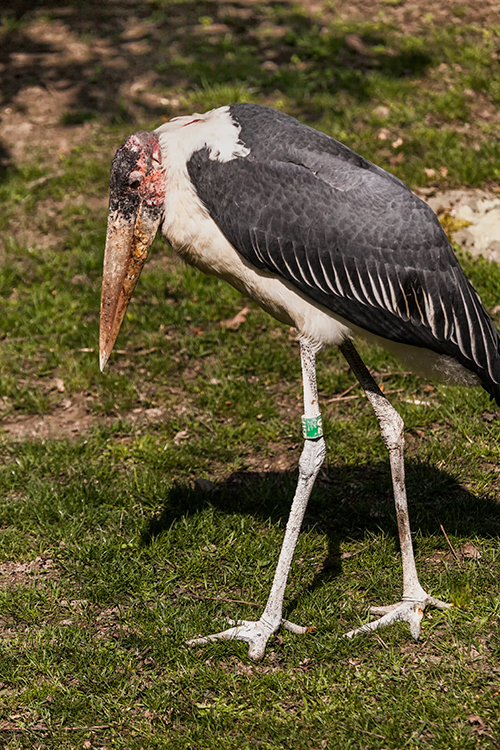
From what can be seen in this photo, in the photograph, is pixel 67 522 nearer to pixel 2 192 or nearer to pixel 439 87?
pixel 2 192

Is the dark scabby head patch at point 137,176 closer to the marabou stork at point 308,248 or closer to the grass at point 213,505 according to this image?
the marabou stork at point 308,248

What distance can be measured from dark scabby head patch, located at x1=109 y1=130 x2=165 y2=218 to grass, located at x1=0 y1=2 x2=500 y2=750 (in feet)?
5.10

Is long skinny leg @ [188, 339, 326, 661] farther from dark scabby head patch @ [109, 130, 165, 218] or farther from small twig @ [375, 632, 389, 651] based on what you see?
dark scabby head patch @ [109, 130, 165, 218]

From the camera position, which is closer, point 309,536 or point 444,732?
point 444,732

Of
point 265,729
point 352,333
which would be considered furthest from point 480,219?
point 265,729

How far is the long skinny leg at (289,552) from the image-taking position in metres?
3.33

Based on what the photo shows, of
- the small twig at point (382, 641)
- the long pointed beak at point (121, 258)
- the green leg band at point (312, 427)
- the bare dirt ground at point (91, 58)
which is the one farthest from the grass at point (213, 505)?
the long pointed beak at point (121, 258)

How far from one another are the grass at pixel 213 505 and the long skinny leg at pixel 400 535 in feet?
0.17

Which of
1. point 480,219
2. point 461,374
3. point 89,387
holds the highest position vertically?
point 461,374

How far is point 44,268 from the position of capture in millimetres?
6074

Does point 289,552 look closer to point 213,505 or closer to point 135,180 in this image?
point 213,505

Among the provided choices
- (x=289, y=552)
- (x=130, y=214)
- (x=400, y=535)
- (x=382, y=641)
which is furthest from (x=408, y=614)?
(x=130, y=214)

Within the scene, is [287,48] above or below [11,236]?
above

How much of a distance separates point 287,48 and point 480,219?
12.0 feet
